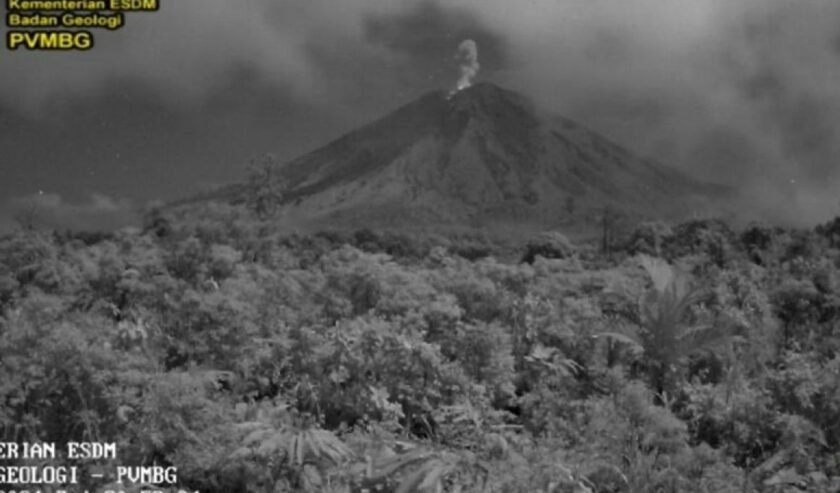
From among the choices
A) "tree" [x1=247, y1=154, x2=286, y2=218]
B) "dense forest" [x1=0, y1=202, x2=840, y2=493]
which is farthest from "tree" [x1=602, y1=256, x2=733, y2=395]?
"tree" [x1=247, y1=154, x2=286, y2=218]

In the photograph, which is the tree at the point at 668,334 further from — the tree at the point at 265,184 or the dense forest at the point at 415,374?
the tree at the point at 265,184

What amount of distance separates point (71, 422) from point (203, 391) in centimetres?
122

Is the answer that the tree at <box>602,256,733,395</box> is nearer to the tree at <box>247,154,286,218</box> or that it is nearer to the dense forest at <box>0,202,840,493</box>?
the dense forest at <box>0,202,840,493</box>

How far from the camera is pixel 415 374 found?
9727mm

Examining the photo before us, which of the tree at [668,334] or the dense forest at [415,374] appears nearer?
the dense forest at [415,374]

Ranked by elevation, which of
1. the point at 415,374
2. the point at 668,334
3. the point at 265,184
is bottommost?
the point at 415,374

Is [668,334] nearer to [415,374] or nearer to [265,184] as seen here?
[415,374]

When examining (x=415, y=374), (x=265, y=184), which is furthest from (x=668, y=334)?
(x=265, y=184)

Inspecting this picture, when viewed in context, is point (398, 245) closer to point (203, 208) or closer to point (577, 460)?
point (203, 208)

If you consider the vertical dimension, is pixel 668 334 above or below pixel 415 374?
above

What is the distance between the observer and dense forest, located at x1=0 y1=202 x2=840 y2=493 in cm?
770

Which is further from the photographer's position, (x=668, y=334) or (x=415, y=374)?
(x=668, y=334)

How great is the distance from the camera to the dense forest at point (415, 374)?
7695mm

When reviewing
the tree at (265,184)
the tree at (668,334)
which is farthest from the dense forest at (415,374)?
the tree at (265,184)
